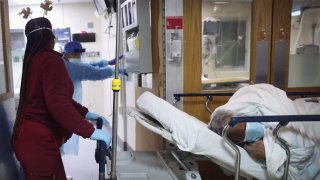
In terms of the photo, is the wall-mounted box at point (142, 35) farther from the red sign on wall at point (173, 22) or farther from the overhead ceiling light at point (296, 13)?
the overhead ceiling light at point (296, 13)

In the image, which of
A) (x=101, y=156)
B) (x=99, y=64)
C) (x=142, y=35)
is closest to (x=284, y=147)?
(x=101, y=156)

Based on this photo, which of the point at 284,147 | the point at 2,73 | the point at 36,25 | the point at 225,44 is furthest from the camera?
the point at 225,44

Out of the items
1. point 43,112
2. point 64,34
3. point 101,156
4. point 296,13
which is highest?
point 64,34

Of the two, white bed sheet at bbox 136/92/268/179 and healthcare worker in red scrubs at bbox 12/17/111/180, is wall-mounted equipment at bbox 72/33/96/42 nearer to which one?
healthcare worker in red scrubs at bbox 12/17/111/180

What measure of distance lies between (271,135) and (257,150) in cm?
11

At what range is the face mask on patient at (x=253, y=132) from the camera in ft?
4.99

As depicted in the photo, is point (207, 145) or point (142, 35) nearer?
point (207, 145)

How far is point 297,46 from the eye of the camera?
101 inches

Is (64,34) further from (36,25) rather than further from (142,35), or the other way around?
(36,25)

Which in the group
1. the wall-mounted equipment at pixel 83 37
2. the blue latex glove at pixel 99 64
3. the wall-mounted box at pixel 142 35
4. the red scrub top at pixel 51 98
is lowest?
the red scrub top at pixel 51 98

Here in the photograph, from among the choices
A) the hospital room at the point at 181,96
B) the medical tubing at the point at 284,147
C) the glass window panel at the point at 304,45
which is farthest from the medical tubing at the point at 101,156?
the glass window panel at the point at 304,45

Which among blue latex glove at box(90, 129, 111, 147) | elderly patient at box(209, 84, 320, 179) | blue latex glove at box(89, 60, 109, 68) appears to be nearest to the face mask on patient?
elderly patient at box(209, 84, 320, 179)

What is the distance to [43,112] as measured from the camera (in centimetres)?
162

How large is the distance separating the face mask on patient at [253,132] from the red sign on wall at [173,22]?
3.63 ft
